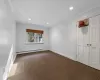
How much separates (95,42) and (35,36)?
15.9ft

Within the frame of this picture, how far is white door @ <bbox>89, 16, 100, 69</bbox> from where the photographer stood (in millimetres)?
2474

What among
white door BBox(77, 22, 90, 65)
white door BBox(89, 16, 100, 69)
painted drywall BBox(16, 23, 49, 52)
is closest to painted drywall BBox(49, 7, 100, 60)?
white door BBox(77, 22, 90, 65)

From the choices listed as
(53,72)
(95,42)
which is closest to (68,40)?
(95,42)

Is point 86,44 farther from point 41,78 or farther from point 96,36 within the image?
point 41,78

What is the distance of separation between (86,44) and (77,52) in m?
0.68

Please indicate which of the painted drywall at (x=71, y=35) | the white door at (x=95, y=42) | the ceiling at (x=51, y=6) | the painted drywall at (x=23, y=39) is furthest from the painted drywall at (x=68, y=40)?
the painted drywall at (x=23, y=39)

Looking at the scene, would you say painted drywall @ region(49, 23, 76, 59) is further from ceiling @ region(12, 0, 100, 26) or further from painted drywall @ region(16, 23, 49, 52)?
painted drywall @ region(16, 23, 49, 52)

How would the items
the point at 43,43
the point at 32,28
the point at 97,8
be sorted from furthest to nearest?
the point at 43,43, the point at 32,28, the point at 97,8

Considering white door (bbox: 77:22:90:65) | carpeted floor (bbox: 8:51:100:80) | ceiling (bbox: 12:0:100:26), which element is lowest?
carpeted floor (bbox: 8:51:100:80)

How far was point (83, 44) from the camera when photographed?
305cm

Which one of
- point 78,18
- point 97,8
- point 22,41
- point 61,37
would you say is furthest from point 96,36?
point 22,41

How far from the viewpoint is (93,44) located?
8.65ft

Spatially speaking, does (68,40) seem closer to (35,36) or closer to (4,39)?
(35,36)

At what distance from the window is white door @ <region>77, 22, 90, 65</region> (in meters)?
3.81
